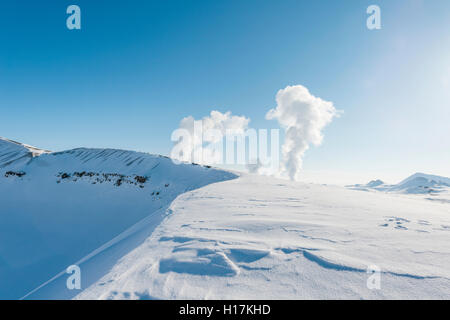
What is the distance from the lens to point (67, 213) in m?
9.20

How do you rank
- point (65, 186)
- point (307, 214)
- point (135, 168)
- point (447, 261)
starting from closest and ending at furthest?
point (447, 261) < point (307, 214) < point (65, 186) < point (135, 168)

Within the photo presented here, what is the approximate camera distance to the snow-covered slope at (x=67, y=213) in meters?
6.60

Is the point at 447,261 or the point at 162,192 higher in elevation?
the point at 447,261

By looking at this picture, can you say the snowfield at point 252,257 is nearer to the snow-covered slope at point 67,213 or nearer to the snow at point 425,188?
the snow-covered slope at point 67,213

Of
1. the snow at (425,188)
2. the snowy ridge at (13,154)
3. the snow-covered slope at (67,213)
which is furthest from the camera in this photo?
the snowy ridge at (13,154)

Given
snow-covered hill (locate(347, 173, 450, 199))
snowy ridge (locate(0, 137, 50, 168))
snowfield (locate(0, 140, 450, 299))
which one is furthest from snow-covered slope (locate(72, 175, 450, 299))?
snowy ridge (locate(0, 137, 50, 168))

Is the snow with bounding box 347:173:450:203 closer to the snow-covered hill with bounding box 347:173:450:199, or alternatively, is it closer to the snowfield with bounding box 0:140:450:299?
the snow-covered hill with bounding box 347:173:450:199

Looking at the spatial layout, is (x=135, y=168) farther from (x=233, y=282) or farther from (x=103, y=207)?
(x=233, y=282)

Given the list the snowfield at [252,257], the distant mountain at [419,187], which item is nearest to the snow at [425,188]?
the distant mountain at [419,187]

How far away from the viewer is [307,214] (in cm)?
424

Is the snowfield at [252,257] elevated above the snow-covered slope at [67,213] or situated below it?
above

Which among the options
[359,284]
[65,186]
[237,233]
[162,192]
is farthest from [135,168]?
[359,284]
